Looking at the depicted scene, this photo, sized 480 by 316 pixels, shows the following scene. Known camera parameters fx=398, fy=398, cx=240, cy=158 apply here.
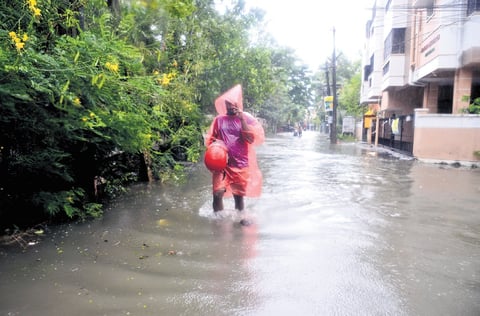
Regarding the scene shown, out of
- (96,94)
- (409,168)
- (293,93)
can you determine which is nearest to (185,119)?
(96,94)

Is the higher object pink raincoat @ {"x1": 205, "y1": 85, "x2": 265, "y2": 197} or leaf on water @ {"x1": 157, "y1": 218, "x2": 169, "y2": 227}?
pink raincoat @ {"x1": 205, "y1": 85, "x2": 265, "y2": 197}

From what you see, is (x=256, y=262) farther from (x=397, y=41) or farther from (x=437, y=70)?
(x=397, y=41)

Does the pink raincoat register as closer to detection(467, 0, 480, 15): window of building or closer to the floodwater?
the floodwater

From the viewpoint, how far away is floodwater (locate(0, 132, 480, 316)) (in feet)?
10.2

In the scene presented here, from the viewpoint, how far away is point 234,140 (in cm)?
561

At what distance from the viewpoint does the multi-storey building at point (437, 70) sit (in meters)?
14.3

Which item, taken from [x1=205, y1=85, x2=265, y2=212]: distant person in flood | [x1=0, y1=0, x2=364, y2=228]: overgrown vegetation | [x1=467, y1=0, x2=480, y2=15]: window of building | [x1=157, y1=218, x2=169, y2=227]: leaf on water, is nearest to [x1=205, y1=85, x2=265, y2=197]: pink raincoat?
[x1=205, y1=85, x2=265, y2=212]: distant person in flood

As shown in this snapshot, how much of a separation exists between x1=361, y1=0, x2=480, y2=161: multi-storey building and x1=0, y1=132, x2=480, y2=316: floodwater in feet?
28.4

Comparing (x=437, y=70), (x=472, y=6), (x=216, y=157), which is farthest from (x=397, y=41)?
(x=216, y=157)

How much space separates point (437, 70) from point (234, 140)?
12728mm

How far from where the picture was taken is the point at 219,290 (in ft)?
11.0

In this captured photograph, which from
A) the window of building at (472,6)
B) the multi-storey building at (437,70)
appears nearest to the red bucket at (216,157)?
the multi-storey building at (437,70)

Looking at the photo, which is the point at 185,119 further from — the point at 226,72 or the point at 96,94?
the point at 226,72

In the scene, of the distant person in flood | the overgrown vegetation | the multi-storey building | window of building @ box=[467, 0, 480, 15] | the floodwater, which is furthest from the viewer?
the multi-storey building
